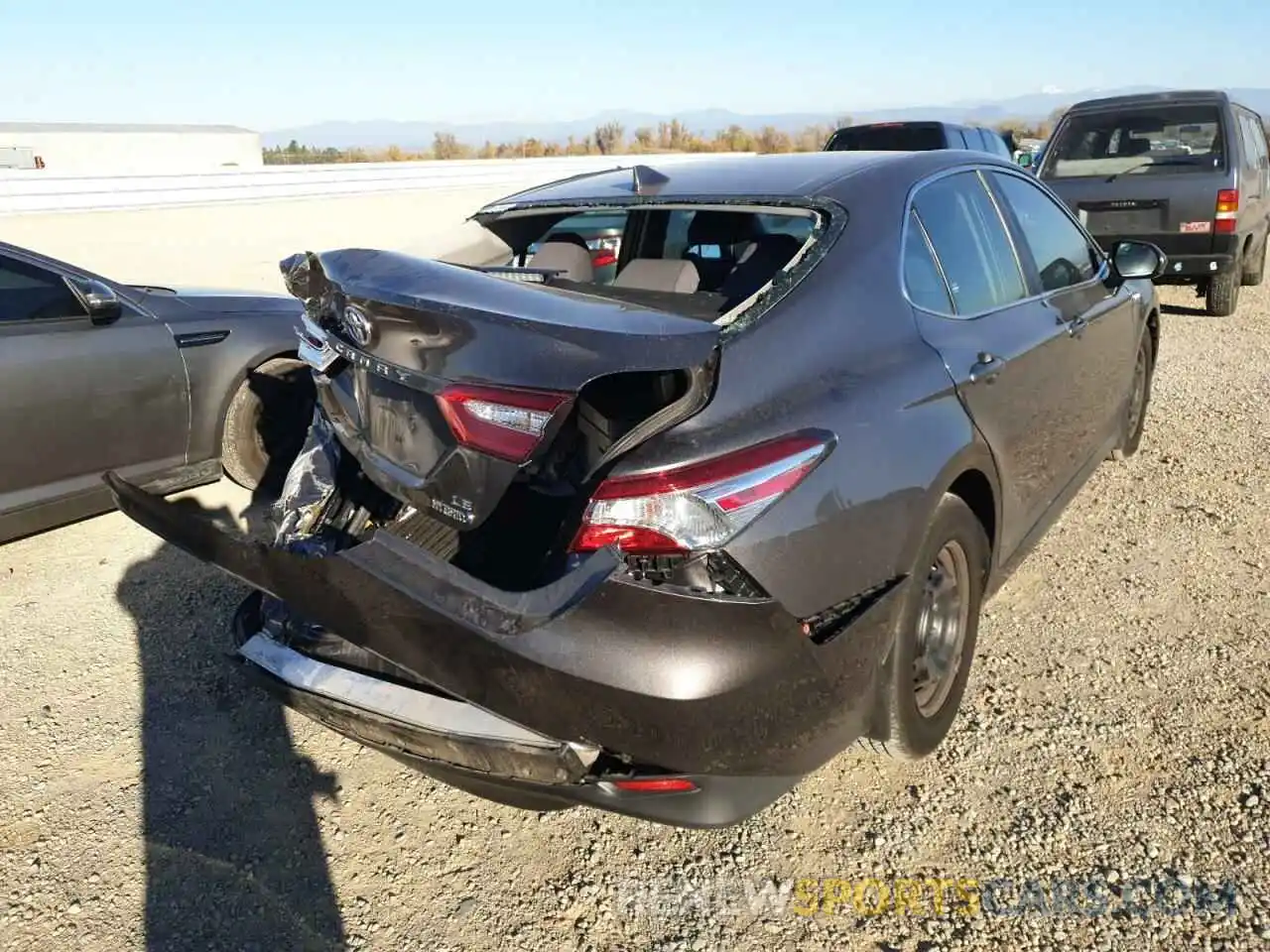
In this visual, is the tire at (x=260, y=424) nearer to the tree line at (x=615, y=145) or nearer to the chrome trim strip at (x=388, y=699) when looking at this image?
the chrome trim strip at (x=388, y=699)

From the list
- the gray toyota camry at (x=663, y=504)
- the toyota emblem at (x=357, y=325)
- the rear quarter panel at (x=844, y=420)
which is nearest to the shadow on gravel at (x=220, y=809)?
the gray toyota camry at (x=663, y=504)

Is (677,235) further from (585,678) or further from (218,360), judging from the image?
(218,360)

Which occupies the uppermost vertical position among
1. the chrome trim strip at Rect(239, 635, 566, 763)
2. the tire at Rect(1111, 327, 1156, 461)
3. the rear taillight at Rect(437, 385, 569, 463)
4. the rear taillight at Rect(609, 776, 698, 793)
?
the rear taillight at Rect(437, 385, 569, 463)

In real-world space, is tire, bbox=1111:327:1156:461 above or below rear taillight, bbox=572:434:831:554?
below

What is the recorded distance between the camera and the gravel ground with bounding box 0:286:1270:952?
2.23m

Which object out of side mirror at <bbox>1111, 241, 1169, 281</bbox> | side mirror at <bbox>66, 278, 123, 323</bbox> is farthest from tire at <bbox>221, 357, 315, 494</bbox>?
side mirror at <bbox>1111, 241, 1169, 281</bbox>

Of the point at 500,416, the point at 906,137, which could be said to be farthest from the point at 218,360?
the point at 906,137

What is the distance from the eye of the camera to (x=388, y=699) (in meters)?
2.19

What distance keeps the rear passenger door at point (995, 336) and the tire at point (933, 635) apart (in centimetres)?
27

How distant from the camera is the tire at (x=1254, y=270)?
9.87 m

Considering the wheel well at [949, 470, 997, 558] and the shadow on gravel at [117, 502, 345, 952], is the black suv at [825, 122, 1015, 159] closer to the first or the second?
the wheel well at [949, 470, 997, 558]

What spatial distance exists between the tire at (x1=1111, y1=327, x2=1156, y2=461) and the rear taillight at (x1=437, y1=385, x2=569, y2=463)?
3.70 meters

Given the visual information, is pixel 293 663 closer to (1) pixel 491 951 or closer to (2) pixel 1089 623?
(1) pixel 491 951

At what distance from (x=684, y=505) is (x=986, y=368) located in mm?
1321
